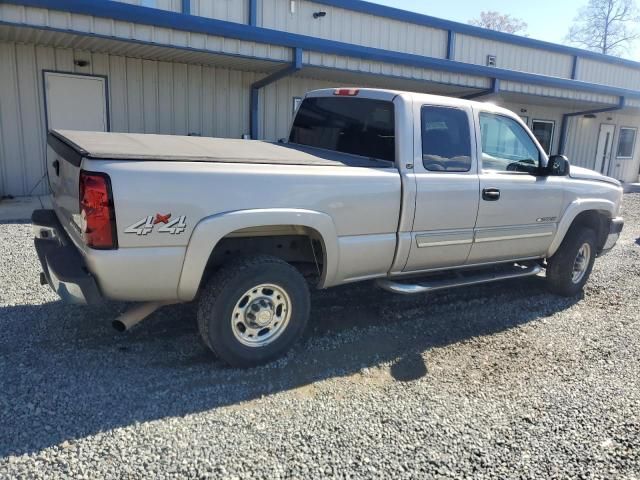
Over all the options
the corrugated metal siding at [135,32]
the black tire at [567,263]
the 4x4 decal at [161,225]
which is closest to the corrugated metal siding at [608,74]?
the corrugated metal siding at [135,32]

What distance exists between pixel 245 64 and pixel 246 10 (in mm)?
2237

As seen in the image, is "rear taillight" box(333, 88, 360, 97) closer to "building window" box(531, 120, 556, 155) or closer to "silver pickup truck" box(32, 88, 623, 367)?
"silver pickup truck" box(32, 88, 623, 367)

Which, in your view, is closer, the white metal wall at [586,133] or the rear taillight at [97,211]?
the rear taillight at [97,211]

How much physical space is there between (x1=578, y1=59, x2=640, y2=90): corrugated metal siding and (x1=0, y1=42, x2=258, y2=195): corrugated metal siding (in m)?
14.4

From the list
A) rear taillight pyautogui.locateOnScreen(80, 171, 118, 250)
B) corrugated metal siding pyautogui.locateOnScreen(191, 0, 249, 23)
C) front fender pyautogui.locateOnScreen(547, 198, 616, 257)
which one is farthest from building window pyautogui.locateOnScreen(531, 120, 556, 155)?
rear taillight pyautogui.locateOnScreen(80, 171, 118, 250)

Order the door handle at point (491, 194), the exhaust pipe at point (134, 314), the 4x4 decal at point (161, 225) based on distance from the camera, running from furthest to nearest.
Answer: the door handle at point (491, 194) → the exhaust pipe at point (134, 314) → the 4x4 decal at point (161, 225)

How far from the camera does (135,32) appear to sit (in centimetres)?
848

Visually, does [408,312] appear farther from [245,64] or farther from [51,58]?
[51,58]

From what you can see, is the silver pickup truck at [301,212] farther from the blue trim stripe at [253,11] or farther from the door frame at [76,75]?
the blue trim stripe at [253,11]

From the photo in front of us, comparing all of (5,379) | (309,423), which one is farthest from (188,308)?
(309,423)

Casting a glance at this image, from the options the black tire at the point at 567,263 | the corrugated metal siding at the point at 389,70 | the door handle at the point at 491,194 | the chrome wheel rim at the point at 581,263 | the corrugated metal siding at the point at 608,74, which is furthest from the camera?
the corrugated metal siding at the point at 608,74

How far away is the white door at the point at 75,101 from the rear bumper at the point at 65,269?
275 inches

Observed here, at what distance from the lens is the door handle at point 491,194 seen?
4578 millimetres

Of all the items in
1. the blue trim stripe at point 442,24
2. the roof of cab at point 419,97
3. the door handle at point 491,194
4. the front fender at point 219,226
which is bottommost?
the front fender at point 219,226
